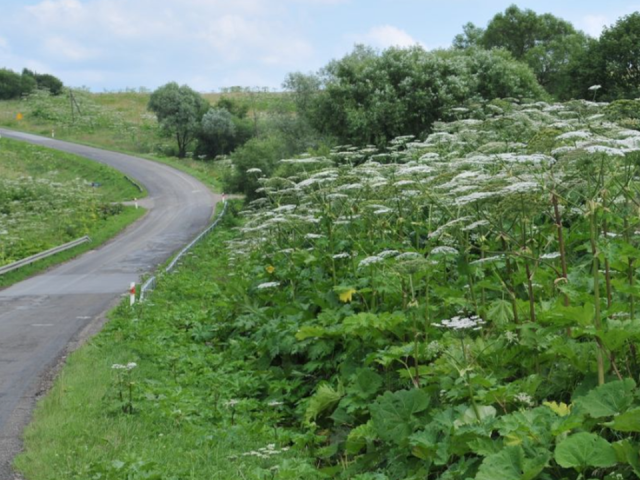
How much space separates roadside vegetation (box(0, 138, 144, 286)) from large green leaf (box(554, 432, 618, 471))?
21.5 metres

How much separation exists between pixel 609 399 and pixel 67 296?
17.1 meters

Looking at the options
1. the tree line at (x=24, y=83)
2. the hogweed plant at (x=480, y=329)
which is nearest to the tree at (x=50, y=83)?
the tree line at (x=24, y=83)

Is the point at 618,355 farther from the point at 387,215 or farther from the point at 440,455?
the point at 387,215

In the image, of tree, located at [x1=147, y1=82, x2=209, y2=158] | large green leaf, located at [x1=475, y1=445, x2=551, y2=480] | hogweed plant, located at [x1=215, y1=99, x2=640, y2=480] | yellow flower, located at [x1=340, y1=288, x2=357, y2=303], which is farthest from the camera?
A: tree, located at [x1=147, y1=82, x2=209, y2=158]

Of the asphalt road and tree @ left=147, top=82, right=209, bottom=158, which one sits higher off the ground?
tree @ left=147, top=82, right=209, bottom=158

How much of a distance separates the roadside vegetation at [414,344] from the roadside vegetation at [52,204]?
14.3 metres

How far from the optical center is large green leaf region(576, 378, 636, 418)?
494 centimetres

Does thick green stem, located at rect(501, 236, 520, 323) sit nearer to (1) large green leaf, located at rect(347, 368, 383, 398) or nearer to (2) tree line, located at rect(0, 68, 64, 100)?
(1) large green leaf, located at rect(347, 368, 383, 398)

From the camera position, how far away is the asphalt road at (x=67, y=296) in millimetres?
10335

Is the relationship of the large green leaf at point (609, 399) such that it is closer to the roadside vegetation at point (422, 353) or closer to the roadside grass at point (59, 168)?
the roadside vegetation at point (422, 353)

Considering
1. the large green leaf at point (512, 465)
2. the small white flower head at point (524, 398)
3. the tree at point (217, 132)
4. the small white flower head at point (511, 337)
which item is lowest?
the large green leaf at point (512, 465)

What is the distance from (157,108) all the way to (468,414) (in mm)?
66778

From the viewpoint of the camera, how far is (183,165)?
2458 inches

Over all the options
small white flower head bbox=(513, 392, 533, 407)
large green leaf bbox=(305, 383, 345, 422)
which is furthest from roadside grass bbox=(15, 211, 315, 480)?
small white flower head bbox=(513, 392, 533, 407)
